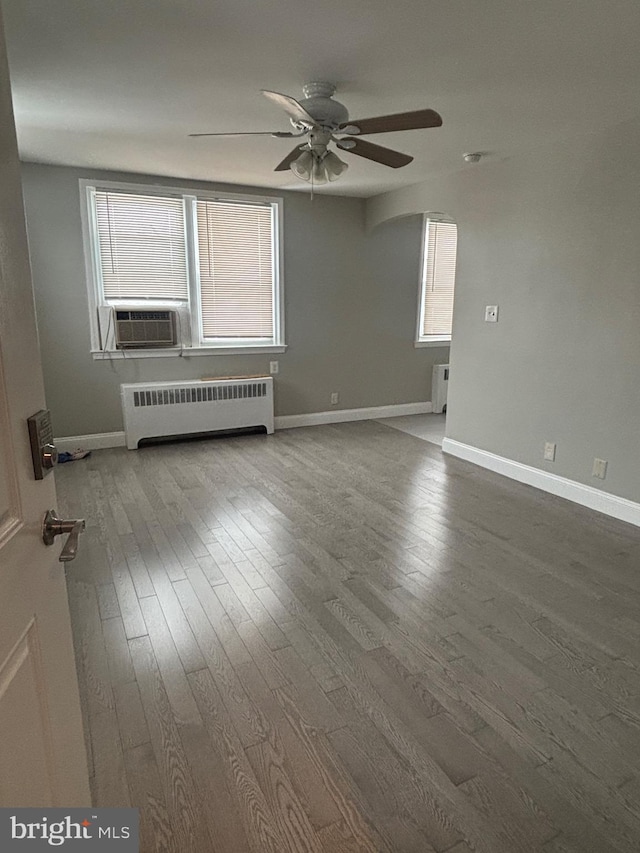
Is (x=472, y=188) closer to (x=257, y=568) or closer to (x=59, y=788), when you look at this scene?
(x=257, y=568)

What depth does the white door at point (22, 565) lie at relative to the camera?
74 cm

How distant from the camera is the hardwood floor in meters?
1.35

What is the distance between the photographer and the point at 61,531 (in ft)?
2.96

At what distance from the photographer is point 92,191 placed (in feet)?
13.8

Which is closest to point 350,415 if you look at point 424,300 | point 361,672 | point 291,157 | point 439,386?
point 439,386

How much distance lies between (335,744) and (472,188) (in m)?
4.01

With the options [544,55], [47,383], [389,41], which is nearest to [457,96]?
[544,55]

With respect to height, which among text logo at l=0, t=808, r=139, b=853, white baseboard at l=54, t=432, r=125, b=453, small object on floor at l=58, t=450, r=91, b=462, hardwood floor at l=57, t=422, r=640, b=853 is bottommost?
hardwood floor at l=57, t=422, r=640, b=853

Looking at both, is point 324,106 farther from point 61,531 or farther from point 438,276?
point 438,276

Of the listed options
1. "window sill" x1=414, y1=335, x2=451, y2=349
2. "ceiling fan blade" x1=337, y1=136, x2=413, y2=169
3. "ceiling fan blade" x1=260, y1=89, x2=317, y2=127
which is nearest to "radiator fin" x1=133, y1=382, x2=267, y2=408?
"window sill" x1=414, y1=335, x2=451, y2=349

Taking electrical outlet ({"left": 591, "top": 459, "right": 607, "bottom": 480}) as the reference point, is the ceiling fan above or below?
above

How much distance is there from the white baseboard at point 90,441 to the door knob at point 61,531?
3.88 meters

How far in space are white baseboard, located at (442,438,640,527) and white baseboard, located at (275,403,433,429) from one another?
4.54 feet

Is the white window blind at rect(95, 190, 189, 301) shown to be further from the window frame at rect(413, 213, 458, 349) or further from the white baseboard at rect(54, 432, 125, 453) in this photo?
the window frame at rect(413, 213, 458, 349)
